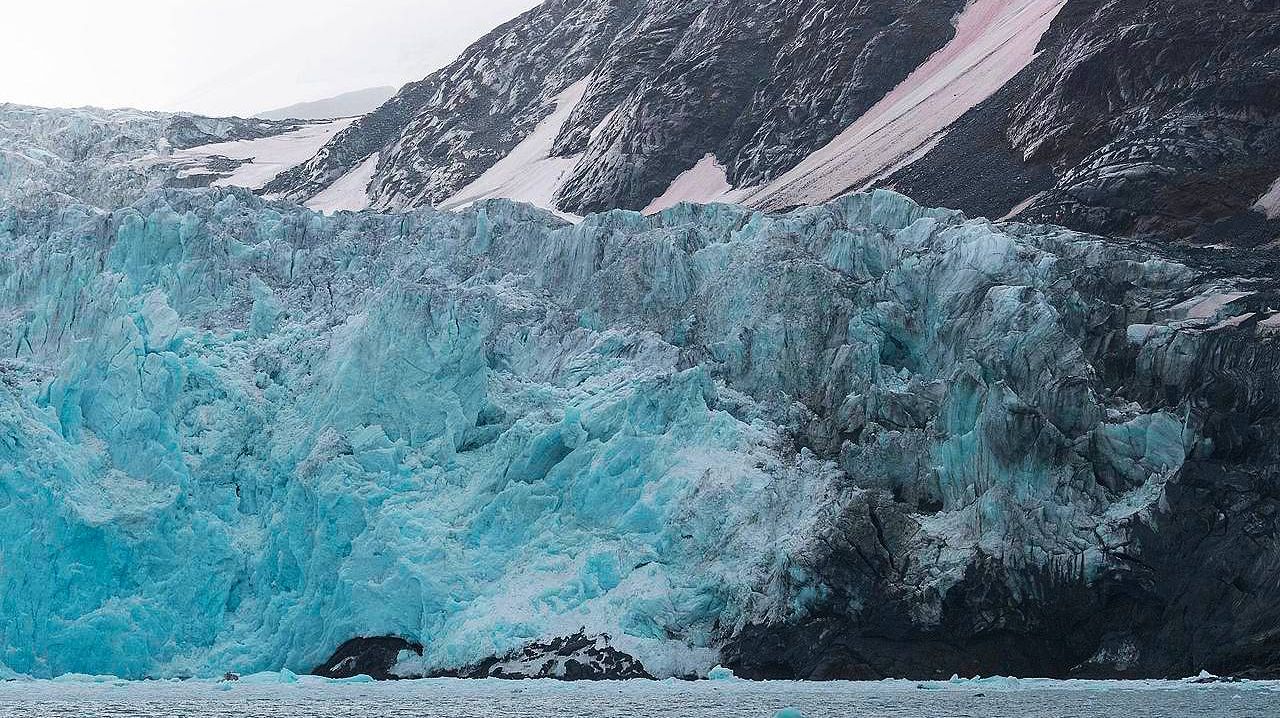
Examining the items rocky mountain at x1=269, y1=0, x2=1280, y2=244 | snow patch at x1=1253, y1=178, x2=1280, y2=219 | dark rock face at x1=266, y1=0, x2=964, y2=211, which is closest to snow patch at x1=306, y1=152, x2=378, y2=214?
rocky mountain at x1=269, y1=0, x2=1280, y2=244

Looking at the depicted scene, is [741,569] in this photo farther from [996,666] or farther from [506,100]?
[506,100]

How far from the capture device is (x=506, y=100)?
8906cm

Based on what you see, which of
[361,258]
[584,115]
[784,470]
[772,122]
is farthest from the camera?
[584,115]

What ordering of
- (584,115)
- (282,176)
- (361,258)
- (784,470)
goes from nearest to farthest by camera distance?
(784,470) < (361,258) < (584,115) < (282,176)

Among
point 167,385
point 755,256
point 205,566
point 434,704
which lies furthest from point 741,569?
point 167,385

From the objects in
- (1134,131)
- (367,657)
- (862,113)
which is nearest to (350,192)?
(862,113)

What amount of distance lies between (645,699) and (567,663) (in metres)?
2.62

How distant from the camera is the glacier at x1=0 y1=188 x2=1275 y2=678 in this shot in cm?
2402

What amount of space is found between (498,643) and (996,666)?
342 inches

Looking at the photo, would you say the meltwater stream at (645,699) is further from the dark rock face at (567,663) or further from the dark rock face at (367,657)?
the dark rock face at (367,657)

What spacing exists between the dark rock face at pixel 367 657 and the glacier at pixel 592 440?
242 mm

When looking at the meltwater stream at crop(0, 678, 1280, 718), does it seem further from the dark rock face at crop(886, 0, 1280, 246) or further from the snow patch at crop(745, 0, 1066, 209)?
the snow patch at crop(745, 0, 1066, 209)

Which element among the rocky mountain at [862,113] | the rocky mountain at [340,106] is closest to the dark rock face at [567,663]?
the rocky mountain at [862,113]

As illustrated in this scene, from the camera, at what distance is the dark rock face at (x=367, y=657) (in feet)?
82.8
